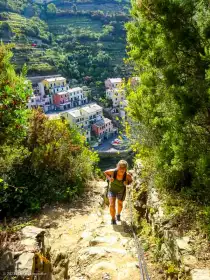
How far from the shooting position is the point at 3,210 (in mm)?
7016

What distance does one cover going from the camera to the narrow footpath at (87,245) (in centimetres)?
421

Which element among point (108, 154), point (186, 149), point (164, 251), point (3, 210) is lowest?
point (108, 154)

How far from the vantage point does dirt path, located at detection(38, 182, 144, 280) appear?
4214 millimetres

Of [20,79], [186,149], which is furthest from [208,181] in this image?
[20,79]

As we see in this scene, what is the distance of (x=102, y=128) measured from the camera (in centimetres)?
5175

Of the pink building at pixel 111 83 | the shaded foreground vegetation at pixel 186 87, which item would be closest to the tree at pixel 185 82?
the shaded foreground vegetation at pixel 186 87

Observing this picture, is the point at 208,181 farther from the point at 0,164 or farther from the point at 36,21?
the point at 36,21

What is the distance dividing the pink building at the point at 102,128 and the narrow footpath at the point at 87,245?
4283 cm

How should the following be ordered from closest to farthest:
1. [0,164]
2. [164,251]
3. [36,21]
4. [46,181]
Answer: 1. [164,251]
2. [0,164]
3. [46,181]
4. [36,21]

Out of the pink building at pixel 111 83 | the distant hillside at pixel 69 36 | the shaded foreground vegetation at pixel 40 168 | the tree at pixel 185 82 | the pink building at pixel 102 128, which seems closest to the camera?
the tree at pixel 185 82

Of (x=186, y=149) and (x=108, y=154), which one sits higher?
A: (x=186, y=149)

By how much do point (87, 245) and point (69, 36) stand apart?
80.3m

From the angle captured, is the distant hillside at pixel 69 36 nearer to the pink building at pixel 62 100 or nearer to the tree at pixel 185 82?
the pink building at pixel 62 100

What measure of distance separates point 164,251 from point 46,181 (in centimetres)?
471
